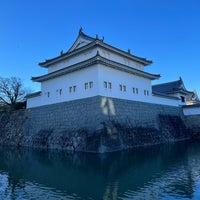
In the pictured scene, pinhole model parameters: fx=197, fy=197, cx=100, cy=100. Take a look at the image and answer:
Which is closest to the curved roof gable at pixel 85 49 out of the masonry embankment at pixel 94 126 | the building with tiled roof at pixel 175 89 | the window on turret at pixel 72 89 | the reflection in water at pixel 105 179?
the window on turret at pixel 72 89

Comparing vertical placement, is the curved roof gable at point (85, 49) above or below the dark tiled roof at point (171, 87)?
above

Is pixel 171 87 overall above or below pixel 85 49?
below

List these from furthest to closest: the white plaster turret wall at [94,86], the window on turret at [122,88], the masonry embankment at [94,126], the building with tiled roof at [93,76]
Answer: the window on turret at [122,88] < the building with tiled roof at [93,76] < the white plaster turret wall at [94,86] < the masonry embankment at [94,126]

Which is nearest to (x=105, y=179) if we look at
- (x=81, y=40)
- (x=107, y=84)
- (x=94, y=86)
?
(x=94, y=86)

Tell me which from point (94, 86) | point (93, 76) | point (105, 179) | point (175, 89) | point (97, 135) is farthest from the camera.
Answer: point (175, 89)

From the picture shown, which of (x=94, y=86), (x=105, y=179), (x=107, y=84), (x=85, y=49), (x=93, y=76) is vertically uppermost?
(x=85, y=49)

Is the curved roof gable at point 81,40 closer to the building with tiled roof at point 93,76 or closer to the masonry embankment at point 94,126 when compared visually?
the building with tiled roof at point 93,76

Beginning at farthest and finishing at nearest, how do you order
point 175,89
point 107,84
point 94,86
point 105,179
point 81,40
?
point 175,89 → point 81,40 → point 107,84 → point 94,86 → point 105,179

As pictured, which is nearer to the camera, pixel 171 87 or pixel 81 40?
pixel 81 40

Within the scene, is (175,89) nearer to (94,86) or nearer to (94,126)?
(94,86)

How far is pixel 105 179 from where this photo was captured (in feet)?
18.5

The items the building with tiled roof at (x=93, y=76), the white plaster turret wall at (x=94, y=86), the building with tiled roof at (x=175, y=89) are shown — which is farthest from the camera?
the building with tiled roof at (x=175, y=89)

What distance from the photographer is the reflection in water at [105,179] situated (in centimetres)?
442

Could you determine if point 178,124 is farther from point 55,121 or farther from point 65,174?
point 65,174
